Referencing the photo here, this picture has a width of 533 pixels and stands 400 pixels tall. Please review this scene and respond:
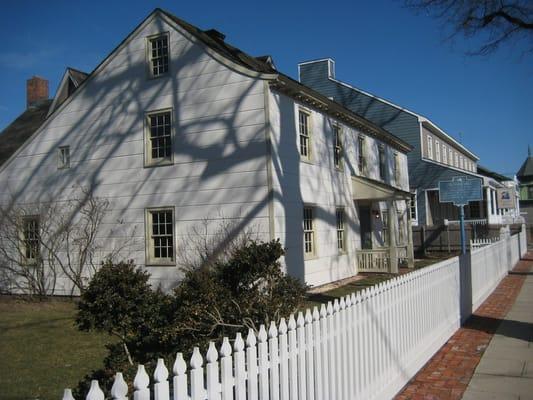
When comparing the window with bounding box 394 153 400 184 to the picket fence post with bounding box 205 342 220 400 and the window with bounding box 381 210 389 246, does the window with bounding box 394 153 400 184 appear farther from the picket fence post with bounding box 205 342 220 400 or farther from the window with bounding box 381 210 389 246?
the picket fence post with bounding box 205 342 220 400

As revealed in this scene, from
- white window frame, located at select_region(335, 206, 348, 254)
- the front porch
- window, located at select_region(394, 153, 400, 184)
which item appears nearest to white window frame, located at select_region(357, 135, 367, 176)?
the front porch

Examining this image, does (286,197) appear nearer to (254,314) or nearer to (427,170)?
(254,314)

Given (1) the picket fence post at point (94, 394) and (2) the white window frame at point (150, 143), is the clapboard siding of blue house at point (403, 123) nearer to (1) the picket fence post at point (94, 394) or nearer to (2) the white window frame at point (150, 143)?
(2) the white window frame at point (150, 143)

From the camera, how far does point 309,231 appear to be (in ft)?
54.2

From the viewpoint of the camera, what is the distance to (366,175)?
22.2 m

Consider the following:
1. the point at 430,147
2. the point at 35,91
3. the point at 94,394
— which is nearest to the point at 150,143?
the point at 94,394

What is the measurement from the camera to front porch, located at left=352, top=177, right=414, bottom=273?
63.4ft

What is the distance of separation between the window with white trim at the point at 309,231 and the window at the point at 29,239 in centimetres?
931

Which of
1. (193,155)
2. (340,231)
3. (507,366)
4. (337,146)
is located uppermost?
(337,146)

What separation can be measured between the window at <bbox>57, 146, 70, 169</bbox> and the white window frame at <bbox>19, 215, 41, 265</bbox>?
2049 mm

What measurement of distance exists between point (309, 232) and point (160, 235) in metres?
4.73

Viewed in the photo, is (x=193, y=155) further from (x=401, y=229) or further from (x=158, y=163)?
(x=401, y=229)

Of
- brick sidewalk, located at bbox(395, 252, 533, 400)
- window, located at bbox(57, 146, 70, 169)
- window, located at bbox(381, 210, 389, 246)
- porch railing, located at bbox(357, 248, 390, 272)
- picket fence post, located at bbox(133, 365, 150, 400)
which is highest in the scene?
window, located at bbox(57, 146, 70, 169)

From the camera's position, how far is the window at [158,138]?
16.1m
